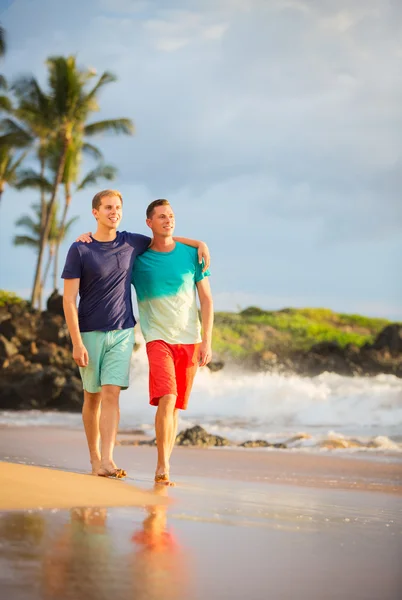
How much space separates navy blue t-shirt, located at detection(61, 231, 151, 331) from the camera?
196 inches

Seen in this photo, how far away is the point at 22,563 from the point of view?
2502mm

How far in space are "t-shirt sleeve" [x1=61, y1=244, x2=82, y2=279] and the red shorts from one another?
1.94 ft

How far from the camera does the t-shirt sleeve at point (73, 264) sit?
16.2 ft

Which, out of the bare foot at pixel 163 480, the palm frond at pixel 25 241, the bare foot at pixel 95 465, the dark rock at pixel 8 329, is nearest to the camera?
the bare foot at pixel 163 480

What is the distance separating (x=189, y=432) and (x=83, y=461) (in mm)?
2611

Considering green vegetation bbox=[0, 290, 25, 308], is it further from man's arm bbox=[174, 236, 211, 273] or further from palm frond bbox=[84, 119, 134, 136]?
man's arm bbox=[174, 236, 211, 273]

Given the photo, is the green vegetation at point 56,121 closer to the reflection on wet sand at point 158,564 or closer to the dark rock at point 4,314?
the dark rock at point 4,314

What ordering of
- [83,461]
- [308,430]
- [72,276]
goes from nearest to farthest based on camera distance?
[72,276]
[83,461]
[308,430]

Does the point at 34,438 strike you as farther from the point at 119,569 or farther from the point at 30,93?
the point at 30,93

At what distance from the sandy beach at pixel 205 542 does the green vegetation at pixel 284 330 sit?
47242mm

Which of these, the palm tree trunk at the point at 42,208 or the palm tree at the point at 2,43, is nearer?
the palm tree at the point at 2,43

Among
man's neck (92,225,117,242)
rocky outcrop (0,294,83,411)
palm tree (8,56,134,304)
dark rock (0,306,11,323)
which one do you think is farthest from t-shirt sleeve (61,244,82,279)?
palm tree (8,56,134,304)

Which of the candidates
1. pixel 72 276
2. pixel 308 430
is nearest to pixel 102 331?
pixel 72 276

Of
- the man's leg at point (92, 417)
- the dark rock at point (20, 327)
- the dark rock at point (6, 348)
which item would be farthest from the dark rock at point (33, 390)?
the man's leg at point (92, 417)
